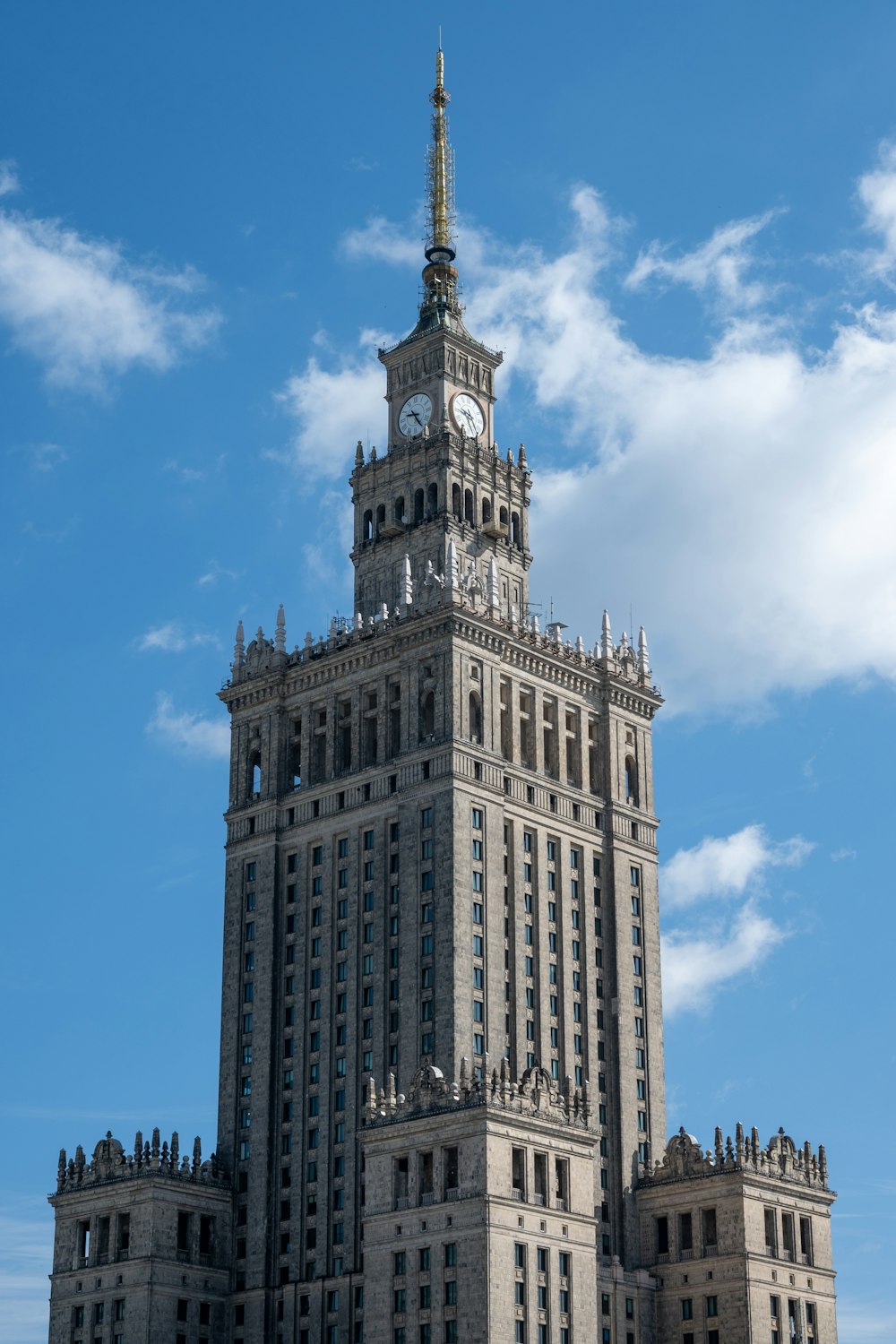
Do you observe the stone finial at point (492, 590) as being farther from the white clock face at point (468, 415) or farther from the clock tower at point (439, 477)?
the white clock face at point (468, 415)

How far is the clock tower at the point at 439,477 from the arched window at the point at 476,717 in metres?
11.7

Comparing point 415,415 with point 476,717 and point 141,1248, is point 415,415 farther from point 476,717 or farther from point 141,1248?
point 141,1248

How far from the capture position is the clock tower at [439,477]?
182000 millimetres

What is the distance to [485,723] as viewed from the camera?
168000 millimetres

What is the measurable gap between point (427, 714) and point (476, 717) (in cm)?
352

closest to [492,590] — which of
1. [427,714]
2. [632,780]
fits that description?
[427,714]

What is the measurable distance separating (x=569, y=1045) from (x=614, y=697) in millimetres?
28110

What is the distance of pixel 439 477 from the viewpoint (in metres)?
183

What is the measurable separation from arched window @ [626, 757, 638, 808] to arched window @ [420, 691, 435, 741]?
1960 cm

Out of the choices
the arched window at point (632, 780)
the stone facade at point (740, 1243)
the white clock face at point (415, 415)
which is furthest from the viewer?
the white clock face at point (415, 415)

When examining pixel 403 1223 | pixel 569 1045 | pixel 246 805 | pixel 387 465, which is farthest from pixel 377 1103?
pixel 387 465

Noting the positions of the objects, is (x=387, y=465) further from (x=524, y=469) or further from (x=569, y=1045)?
(x=569, y=1045)

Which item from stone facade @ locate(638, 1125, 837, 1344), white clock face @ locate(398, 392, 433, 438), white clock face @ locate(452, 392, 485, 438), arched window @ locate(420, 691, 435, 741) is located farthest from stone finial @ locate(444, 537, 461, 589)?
stone facade @ locate(638, 1125, 837, 1344)

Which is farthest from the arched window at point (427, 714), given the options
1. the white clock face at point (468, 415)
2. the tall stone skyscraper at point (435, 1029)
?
the white clock face at point (468, 415)
